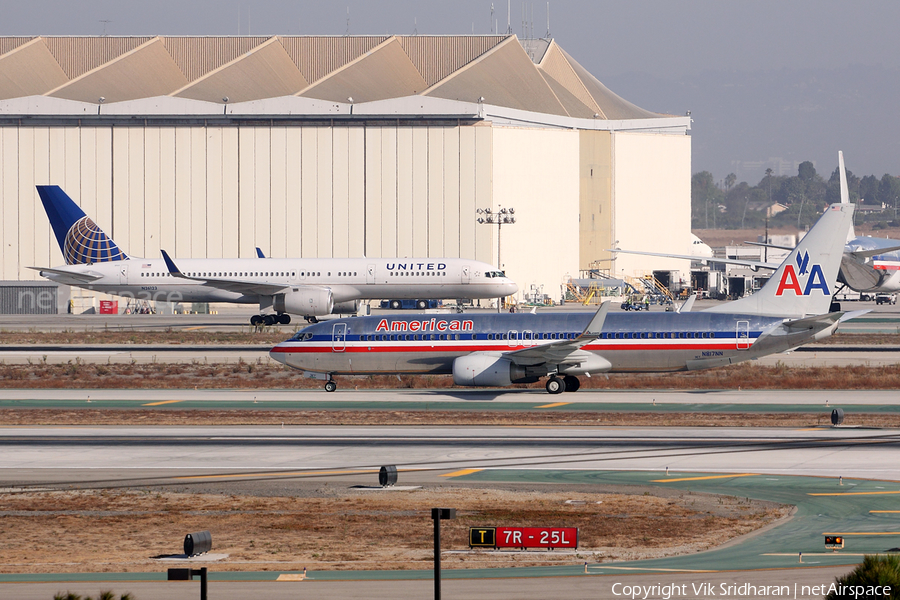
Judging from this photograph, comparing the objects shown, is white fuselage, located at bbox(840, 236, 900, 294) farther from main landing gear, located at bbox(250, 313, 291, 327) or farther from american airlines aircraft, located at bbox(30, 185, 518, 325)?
main landing gear, located at bbox(250, 313, 291, 327)

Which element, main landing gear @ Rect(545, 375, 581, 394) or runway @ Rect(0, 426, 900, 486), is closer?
runway @ Rect(0, 426, 900, 486)

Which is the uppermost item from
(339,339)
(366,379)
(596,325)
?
(596,325)

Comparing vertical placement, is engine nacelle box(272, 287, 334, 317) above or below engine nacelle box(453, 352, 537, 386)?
above

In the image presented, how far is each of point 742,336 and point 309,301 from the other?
3962 cm

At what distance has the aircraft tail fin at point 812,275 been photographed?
44.2 meters

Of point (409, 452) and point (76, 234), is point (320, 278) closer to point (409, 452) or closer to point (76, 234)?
point (76, 234)

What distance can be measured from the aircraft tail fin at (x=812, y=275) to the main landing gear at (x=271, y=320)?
4112cm

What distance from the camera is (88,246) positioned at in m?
84.1

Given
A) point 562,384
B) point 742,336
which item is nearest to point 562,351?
point 562,384

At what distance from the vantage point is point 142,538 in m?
20.5

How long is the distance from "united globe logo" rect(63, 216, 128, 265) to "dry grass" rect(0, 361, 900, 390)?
3147 cm

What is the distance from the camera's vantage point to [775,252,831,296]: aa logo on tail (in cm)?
4428

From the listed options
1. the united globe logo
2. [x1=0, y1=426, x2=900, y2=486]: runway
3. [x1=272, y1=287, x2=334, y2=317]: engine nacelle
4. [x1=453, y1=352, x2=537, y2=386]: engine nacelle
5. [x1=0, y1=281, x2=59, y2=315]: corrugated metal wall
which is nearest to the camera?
[x1=0, y1=426, x2=900, y2=486]: runway

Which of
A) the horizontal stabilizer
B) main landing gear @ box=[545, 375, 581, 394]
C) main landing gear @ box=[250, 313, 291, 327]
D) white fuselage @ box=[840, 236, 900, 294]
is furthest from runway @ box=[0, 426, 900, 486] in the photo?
white fuselage @ box=[840, 236, 900, 294]
